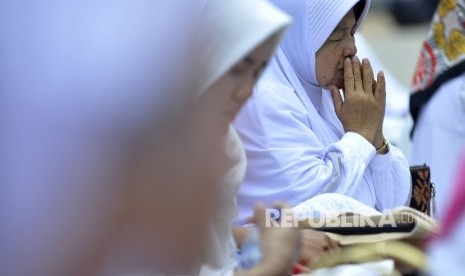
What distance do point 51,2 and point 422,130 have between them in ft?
9.26

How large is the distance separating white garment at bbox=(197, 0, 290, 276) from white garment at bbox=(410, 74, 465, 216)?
6.81 ft

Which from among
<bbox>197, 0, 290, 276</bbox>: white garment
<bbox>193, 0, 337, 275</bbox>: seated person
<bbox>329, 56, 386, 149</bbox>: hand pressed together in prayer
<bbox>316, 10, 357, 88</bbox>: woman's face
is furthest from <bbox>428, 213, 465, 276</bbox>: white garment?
<bbox>316, 10, 357, 88</bbox>: woman's face

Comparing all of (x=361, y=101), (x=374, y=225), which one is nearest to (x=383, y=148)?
(x=361, y=101)

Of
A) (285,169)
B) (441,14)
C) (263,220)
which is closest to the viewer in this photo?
(263,220)

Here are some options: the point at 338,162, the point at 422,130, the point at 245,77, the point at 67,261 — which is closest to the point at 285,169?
the point at 338,162

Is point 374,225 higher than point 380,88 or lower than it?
lower

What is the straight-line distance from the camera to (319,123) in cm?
352

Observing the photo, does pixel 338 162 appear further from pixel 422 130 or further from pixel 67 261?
pixel 422 130

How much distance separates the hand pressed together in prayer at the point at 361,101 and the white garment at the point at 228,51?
84 cm

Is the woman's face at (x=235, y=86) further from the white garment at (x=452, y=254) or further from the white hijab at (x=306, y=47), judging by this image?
the white hijab at (x=306, y=47)

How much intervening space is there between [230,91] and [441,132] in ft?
8.06

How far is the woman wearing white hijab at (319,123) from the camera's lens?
3271mm

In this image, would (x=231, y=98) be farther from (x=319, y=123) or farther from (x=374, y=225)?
(x=319, y=123)

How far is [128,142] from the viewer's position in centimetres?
237
